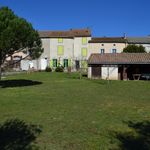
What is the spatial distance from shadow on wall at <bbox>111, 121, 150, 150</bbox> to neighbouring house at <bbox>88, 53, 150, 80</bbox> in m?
33.1

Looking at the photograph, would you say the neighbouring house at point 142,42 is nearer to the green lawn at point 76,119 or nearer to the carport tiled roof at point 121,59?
the carport tiled roof at point 121,59

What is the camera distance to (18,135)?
10.3 m

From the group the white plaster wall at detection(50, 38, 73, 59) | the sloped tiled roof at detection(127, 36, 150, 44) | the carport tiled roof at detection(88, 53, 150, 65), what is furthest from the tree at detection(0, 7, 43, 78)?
the sloped tiled roof at detection(127, 36, 150, 44)

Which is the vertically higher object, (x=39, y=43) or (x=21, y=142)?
(x=39, y=43)

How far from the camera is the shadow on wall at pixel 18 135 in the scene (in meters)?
9.02

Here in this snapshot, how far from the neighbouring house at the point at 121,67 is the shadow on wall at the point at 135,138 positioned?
33091 millimetres

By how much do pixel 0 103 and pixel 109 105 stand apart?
547cm

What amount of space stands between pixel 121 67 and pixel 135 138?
36.0 meters

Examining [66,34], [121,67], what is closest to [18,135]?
[121,67]

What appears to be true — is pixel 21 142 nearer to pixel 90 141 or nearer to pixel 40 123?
pixel 90 141

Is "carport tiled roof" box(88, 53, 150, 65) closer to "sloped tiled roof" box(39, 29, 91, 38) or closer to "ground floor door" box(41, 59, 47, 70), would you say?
"sloped tiled roof" box(39, 29, 91, 38)

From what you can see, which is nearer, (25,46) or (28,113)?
(28,113)

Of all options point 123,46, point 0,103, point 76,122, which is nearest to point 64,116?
point 76,122

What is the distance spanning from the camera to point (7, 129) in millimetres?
11219
